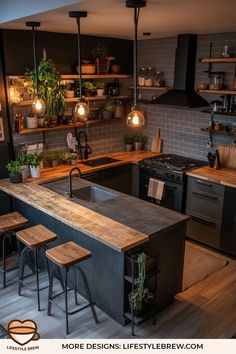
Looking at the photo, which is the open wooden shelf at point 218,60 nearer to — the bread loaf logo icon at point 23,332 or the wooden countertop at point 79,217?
the wooden countertop at point 79,217

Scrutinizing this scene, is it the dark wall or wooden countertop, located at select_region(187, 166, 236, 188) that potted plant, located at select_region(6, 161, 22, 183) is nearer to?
the dark wall

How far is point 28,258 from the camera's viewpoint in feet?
13.2

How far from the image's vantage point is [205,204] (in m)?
4.45

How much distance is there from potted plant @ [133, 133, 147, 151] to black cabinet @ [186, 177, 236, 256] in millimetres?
1502

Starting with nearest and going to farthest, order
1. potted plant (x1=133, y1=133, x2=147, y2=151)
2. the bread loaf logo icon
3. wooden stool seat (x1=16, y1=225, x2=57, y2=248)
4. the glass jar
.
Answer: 1. the bread loaf logo icon
2. wooden stool seat (x1=16, y1=225, x2=57, y2=248)
3. the glass jar
4. potted plant (x1=133, y1=133, x2=147, y2=151)

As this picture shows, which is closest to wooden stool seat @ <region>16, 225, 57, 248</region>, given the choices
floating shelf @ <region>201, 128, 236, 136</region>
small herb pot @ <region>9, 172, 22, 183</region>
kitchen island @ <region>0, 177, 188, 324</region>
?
kitchen island @ <region>0, 177, 188, 324</region>

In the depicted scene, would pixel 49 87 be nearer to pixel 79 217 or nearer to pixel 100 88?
pixel 100 88

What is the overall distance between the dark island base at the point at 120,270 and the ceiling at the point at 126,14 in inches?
70.9

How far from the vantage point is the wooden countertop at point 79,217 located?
2.80 m

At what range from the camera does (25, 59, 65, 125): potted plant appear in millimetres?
4238

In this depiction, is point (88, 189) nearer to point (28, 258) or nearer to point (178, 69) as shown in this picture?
point (28, 258)

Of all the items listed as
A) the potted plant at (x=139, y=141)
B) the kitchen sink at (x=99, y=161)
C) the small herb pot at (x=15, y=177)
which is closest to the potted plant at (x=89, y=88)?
the kitchen sink at (x=99, y=161)

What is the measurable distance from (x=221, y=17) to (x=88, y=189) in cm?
221

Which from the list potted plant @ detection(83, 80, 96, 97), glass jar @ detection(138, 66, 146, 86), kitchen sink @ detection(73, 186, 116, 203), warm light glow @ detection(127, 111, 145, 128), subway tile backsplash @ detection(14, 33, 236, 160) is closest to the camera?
warm light glow @ detection(127, 111, 145, 128)
